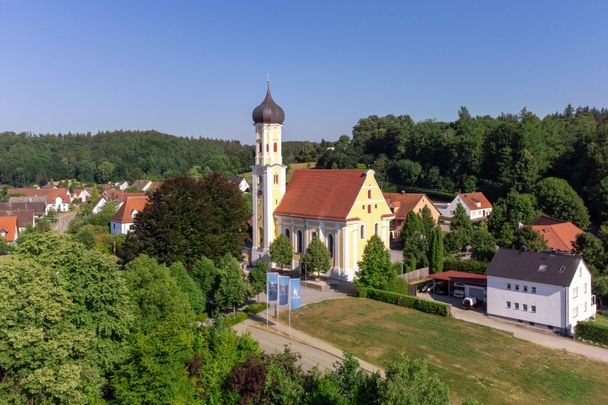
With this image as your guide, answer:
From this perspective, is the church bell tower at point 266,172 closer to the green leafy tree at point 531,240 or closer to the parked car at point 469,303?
the parked car at point 469,303

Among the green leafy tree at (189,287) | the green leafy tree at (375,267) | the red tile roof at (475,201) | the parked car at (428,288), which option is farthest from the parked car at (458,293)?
the red tile roof at (475,201)

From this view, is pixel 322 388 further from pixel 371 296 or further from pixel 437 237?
pixel 437 237

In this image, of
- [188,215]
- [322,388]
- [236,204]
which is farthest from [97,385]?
[236,204]

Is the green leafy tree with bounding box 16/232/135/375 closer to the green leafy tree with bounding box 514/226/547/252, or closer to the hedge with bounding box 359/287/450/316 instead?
the hedge with bounding box 359/287/450/316

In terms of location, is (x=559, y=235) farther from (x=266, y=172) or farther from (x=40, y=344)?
(x=40, y=344)

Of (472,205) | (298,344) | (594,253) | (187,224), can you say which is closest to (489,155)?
(472,205)

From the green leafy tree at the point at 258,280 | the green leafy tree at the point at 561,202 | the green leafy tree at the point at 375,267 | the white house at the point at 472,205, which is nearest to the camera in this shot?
the green leafy tree at the point at 258,280
